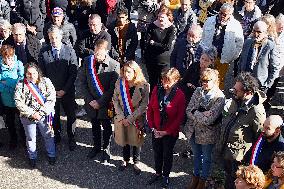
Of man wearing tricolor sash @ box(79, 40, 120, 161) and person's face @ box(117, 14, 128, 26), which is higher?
person's face @ box(117, 14, 128, 26)

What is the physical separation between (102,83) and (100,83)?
0.03 m

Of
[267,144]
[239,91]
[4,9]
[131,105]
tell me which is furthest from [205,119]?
[4,9]

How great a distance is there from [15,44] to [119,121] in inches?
82.2

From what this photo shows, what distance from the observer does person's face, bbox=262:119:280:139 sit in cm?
458

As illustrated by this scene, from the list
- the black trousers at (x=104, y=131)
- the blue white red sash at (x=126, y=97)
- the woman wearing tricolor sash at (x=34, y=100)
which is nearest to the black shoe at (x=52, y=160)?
the woman wearing tricolor sash at (x=34, y=100)

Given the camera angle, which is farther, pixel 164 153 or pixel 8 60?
pixel 8 60

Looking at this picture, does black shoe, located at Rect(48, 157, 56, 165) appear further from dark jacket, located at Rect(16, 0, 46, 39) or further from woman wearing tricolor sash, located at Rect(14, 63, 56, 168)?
dark jacket, located at Rect(16, 0, 46, 39)

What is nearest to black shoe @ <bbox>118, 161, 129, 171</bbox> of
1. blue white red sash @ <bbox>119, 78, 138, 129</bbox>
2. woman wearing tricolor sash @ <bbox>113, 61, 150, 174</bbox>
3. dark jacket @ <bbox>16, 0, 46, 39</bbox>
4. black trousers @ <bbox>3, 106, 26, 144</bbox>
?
woman wearing tricolor sash @ <bbox>113, 61, 150, 174</bbox>

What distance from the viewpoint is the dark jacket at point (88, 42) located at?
7.05 meters

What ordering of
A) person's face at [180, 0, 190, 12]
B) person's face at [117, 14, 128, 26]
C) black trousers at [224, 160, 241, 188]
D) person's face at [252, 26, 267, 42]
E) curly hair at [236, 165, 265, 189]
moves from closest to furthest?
curly hair at [236, 165, 265, 189], black trousers at [224, 160, 241, 188], person's face at [252, 26, 267, 42], person's face at [117, 14, 128, 26], person's face at [180, 0, 190, 12]

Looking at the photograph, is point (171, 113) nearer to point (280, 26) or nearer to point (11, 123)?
point (280, 26)

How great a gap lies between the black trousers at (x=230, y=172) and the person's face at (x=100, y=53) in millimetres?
2157

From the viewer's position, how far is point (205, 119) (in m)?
5.30

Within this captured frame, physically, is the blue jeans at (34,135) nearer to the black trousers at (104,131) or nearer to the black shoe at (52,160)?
the black shoe at (52,160)
